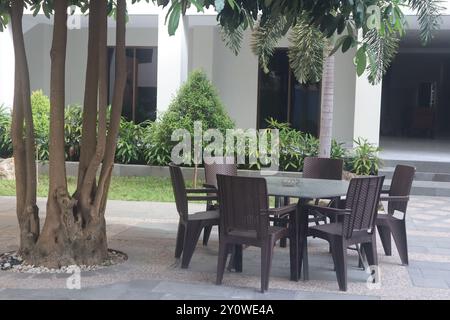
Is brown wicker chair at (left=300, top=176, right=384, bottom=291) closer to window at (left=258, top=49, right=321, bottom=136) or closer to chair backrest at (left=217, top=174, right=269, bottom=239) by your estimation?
chair backrest at (left=217, top=174, right=269, bottom=239)

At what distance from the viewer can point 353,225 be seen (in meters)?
5.31

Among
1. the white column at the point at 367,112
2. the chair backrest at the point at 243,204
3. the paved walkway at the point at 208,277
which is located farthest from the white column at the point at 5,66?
the chair backrest at the point at 243,204

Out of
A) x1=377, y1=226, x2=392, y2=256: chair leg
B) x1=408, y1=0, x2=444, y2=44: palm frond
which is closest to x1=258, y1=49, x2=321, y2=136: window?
x1=408, y1=0, x2=444, y2=44: palm frond

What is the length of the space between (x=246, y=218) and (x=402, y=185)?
219 cm

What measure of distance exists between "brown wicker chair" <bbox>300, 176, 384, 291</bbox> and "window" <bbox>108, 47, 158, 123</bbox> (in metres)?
12.1

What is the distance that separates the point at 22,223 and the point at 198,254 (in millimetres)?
1883

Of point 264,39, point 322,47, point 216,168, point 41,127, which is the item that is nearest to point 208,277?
point 216,168

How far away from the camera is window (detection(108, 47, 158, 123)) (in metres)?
17.1

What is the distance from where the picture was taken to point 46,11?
23.0ft

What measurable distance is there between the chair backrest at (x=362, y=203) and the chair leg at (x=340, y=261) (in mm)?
114

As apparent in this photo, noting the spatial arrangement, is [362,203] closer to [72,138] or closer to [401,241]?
[401,241]
